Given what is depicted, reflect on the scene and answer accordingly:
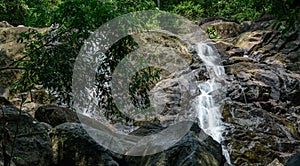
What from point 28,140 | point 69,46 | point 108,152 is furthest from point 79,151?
point 69,46

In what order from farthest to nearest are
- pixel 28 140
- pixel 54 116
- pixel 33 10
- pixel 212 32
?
pixel 212 32 → pixel 54 116 → pixel 28 140 → pixel 33 10

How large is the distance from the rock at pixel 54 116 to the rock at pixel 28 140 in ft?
6.96

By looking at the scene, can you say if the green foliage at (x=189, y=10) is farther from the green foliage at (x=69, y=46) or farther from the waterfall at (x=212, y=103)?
the green foliage at (x=69, y=46)

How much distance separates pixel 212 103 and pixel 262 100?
1796 millimetres

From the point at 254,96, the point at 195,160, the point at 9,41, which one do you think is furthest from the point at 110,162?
the point at 9,41

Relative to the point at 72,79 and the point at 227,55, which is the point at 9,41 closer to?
the point at 227,55

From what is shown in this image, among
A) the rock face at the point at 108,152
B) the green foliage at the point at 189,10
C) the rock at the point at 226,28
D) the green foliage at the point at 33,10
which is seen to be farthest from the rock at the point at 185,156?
the green foliage at the point at 189,10

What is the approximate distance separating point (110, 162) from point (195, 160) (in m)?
1.42

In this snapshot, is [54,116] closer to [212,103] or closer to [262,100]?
[212,103]

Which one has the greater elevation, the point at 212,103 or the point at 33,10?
the point at 33,10

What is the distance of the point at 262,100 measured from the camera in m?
12.1

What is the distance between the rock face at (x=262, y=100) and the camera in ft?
30.9

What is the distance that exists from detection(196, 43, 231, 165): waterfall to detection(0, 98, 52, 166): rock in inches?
213

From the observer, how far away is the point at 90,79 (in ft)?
14.5
